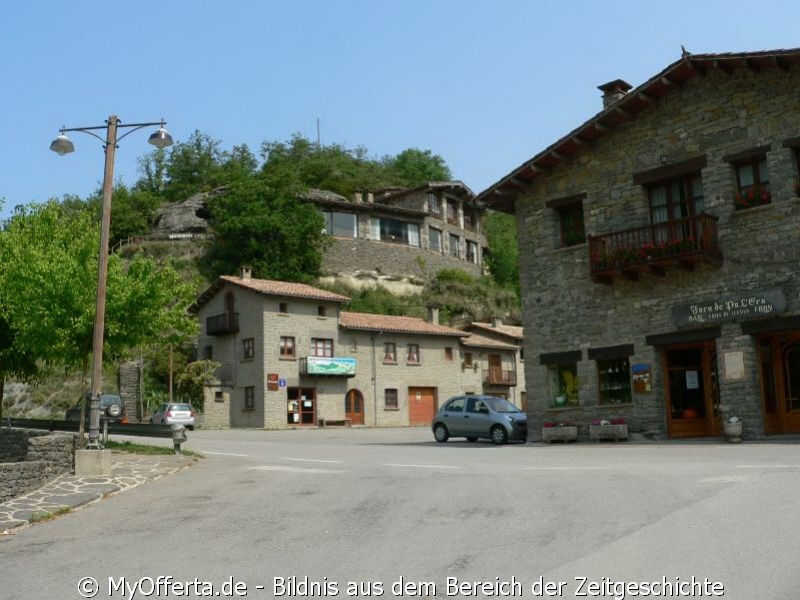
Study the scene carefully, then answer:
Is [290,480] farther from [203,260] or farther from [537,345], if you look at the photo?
[203,260]

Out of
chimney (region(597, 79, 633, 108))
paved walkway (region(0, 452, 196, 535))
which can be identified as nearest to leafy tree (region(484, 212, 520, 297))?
chimney (region(597, 79, 633, 108))

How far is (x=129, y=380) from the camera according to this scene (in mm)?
51562

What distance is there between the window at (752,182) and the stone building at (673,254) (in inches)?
1.3

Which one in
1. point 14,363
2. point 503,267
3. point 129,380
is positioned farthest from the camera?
point 503,267

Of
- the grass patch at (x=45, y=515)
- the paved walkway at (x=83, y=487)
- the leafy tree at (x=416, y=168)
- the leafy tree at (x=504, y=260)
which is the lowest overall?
the grass patch at (x=45, y=515)

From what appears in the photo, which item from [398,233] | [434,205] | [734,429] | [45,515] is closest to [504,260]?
[434,205]

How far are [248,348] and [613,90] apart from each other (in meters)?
26.7

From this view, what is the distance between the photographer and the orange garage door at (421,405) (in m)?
50.1

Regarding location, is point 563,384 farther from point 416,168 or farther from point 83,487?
point 416,168

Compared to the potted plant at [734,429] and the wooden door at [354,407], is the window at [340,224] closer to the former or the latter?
the wooden door at [354,407]

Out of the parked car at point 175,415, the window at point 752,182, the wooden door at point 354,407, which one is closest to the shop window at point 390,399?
the wooden door at point 354,407

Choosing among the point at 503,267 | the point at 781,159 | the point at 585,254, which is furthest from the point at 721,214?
the point at 503,267

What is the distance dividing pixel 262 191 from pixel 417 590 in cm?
5754

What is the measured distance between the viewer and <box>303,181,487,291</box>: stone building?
66000mm
